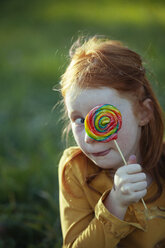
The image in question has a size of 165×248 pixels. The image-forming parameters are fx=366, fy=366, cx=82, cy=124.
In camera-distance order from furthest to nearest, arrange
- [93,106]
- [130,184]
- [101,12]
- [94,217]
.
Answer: [101,12] → [94,217] → [93,106] → [130,184]

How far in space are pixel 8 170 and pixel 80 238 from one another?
1.30 m

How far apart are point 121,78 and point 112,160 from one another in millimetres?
405

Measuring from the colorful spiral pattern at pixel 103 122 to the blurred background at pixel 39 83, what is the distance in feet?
1.77

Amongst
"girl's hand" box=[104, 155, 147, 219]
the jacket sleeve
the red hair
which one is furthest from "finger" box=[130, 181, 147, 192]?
the red hair

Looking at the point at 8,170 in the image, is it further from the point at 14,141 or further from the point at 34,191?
the point at 14,141

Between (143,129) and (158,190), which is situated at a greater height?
(143,129)

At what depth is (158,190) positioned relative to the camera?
1.95 m

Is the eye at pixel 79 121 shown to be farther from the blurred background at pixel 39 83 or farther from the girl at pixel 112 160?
the blurred background at pixel 39 83

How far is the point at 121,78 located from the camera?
180 centimetres


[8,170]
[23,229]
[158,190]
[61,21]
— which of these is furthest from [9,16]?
[158,190]

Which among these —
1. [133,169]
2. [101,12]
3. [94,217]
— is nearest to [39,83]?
[101,12]

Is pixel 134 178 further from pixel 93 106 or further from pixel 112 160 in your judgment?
pixel 93 106

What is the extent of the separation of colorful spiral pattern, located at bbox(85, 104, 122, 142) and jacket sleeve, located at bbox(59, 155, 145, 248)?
29 centimetres

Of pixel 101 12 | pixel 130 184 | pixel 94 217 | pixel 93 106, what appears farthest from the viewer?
pixel 101 12
